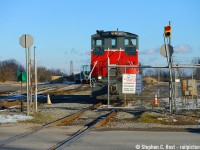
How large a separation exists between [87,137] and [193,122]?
15.8 feet

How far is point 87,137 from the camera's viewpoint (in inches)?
383

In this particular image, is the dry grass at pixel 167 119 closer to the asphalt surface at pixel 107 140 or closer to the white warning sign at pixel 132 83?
the white warning sign at pixel 132 83

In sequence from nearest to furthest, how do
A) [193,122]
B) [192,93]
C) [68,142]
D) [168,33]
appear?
[68,142] → [193,122] → [168,33] → [192,93]

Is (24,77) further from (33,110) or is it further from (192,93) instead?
(192,93)

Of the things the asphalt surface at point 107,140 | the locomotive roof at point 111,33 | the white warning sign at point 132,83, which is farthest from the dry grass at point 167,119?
the locomotive roof at point 111,33

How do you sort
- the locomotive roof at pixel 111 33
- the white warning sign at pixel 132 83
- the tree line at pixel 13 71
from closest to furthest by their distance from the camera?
the white warning sign at pixel 132 83
the locomotive roof at pixel 111 33
the tree line at pixel 13 71

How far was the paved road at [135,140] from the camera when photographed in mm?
8320

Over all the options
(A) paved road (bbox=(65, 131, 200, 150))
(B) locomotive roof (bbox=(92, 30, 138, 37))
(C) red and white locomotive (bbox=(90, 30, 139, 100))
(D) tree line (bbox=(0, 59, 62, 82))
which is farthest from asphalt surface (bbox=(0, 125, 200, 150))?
(D) tree line (bbox=(0, 59, 62, 82))

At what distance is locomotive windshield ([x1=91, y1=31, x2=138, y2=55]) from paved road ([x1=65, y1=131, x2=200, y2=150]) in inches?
490

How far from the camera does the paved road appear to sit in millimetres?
8320

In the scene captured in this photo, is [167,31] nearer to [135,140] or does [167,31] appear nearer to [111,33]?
[135,140]

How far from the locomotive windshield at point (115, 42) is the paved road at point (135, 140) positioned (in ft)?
40.8

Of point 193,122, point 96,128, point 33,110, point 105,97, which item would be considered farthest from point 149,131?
point 105,97

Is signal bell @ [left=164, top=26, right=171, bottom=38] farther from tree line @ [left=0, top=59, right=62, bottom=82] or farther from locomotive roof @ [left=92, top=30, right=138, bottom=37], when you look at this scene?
tree line @ [left=0, top=59, right=62, bottom=82]
